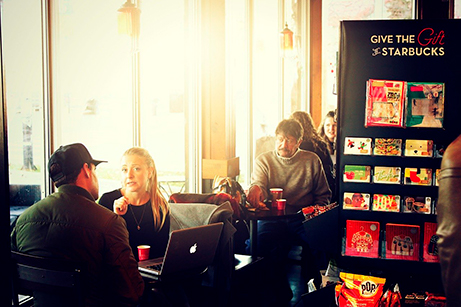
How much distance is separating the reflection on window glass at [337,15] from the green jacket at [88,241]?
690cm

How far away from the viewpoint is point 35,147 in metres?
3.05

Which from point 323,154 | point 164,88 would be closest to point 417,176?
point 164,88

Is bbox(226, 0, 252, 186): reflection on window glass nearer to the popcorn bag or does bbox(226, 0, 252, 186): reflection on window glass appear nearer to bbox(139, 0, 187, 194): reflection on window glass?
bbox(139, 0, 187, 194): reflection on window glass

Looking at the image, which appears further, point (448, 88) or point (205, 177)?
point (205, 177)

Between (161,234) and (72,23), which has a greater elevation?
(72,23)

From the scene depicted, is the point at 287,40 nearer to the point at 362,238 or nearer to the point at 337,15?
the point at 337,15

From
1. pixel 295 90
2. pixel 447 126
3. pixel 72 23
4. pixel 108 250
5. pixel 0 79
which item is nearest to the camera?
pixel 0 79

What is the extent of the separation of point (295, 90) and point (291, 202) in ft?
15.0

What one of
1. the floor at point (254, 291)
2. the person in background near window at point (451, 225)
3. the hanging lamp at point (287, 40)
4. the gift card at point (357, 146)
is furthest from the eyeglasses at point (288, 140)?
the person in background near window at point (451, 225)

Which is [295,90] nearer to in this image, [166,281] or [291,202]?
[291,202]

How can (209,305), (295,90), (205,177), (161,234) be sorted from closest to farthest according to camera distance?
(161,234)
(209,305)
(205,177)
(295,90)

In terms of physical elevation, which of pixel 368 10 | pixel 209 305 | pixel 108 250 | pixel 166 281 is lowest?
pixel 209 305

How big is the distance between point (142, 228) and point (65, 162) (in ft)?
2.64

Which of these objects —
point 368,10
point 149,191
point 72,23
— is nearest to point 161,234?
point 149,191
